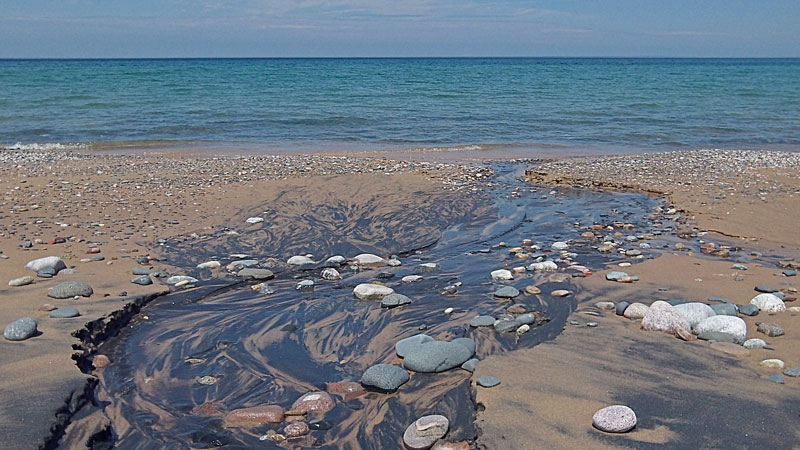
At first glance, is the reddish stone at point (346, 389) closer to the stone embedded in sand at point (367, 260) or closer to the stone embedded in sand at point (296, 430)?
the stone embedded in sand at point (296, 430)

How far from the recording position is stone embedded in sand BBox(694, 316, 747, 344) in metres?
4.10

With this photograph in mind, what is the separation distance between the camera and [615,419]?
121 inches

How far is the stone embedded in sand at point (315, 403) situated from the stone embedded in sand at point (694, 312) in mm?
2411

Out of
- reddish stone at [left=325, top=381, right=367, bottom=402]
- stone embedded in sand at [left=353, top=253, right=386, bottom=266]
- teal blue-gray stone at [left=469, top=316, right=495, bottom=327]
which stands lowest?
reddish stone at [left=325, top=381, right=367, bottom=402]

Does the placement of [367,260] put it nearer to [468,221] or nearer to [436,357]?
[468,221]

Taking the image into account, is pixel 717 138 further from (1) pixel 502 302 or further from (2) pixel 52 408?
(2) pixel 52 408

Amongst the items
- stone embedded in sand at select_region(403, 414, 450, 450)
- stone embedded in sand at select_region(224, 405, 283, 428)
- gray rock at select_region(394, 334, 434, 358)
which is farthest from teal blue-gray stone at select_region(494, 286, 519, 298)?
stone embedded in sand at select_region(224, 405, 283, 428)

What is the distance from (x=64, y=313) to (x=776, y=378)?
4.44 metres

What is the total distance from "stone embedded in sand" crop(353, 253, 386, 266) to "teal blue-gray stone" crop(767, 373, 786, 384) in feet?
11.2

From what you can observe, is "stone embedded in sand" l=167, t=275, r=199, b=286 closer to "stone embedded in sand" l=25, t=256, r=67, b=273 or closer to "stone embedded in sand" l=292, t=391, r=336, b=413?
"stone embedded in sand" l=25, t=256, r=67, b=273

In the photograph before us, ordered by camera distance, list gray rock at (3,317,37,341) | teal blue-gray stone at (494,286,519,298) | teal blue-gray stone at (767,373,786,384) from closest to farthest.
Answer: teal blue-gray stone at (767,373,786,384), gray rock at (3,317,37,341), teal blue-gray stone at (494,286,519,298)

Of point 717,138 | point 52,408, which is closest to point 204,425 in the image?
point 52,408

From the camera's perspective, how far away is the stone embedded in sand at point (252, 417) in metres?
3.41

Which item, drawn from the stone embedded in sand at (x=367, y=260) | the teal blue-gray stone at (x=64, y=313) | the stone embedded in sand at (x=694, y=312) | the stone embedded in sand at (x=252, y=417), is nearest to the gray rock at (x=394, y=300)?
the stone embedded in sand at (x=367, y=260)
